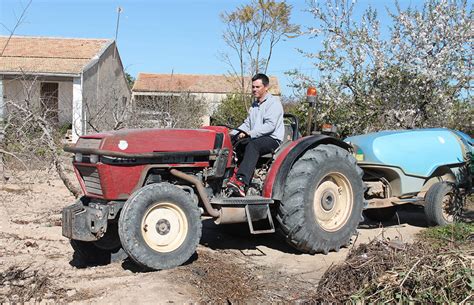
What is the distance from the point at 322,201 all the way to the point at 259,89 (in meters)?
1.49

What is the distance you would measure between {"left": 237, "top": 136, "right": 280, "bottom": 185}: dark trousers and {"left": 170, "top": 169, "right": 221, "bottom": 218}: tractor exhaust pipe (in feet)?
1.67

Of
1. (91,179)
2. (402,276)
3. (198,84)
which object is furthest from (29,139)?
(198,84)

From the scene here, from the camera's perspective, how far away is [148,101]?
15383 mm

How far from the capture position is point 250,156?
6.23 metres

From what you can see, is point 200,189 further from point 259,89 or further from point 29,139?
point 29,139

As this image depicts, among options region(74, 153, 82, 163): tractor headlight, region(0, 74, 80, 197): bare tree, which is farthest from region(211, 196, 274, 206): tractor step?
region(0, 74, 80, 197): bare tree

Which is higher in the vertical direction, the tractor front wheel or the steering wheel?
the steering wheel

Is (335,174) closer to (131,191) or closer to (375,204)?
(375,204)

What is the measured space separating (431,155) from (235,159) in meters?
3.13

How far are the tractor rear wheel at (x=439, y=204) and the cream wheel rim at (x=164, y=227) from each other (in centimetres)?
385

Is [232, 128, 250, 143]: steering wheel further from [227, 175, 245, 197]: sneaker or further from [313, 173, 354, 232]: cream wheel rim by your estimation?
[313, 173, 354, 232]: cream wheel rim

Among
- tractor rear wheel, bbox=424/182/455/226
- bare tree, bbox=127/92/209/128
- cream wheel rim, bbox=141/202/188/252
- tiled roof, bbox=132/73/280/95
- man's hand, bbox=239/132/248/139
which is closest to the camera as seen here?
cream wheel rim, bbox=141/202/188/252

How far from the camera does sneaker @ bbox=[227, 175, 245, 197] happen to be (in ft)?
20.4

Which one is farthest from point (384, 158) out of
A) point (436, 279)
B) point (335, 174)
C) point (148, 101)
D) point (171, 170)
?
point (148, 101)
